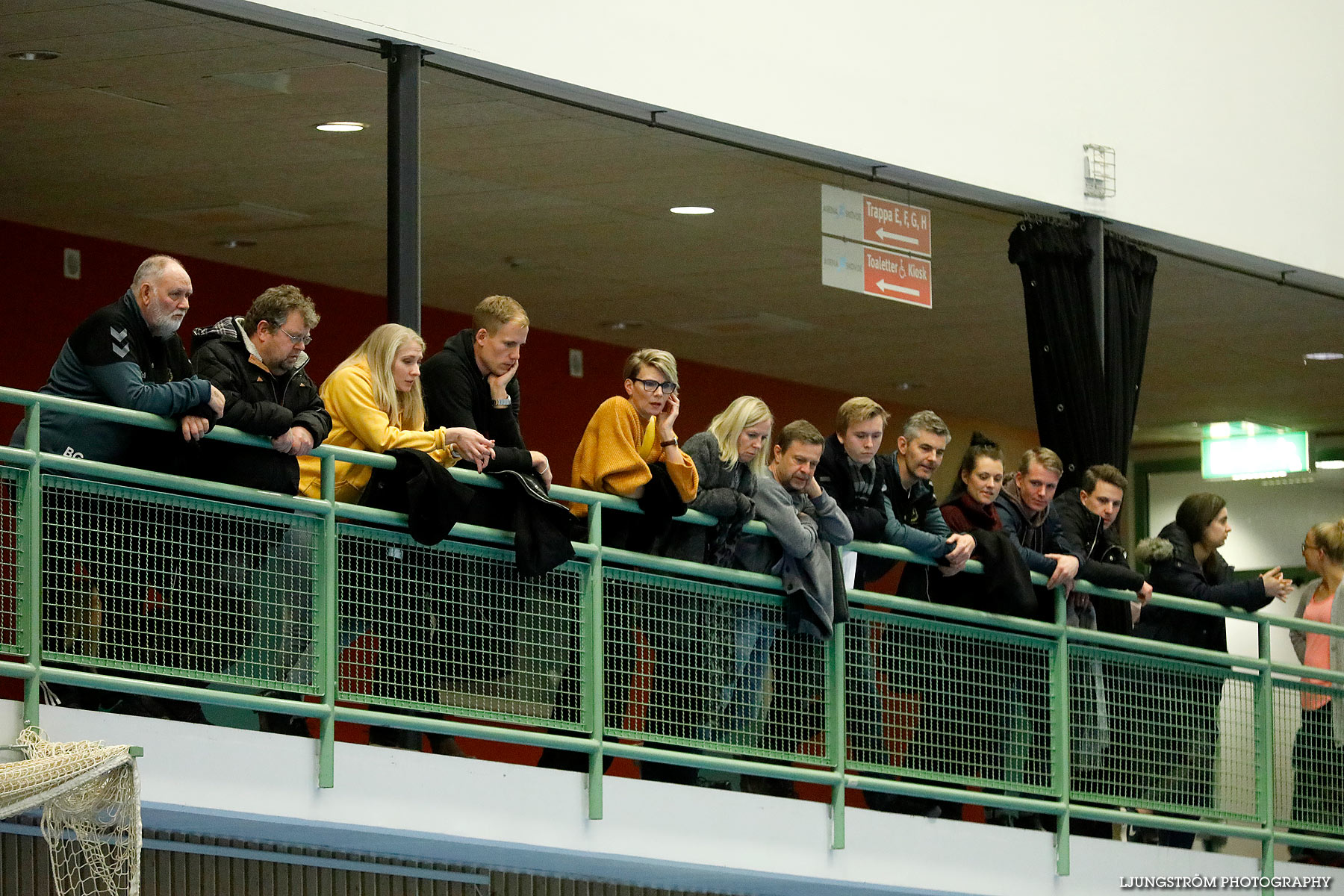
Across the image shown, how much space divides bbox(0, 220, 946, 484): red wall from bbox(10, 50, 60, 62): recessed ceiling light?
3026 mm

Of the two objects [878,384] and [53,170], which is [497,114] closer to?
[53,170]

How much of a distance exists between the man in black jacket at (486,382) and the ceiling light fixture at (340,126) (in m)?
2.93

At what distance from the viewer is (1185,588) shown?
34.6ft

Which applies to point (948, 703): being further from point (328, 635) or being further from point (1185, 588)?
point (328, 635)

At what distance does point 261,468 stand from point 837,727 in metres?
2.85

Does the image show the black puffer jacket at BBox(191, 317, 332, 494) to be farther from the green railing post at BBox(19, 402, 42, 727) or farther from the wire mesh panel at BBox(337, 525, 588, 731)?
the green railing post at BBox(19, 402, 42, 727)

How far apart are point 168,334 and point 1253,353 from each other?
11047 millimetres

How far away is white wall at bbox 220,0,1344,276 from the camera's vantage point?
9.49m

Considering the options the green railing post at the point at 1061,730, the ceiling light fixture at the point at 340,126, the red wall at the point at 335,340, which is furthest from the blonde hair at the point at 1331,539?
the red wall at the point at 335,340

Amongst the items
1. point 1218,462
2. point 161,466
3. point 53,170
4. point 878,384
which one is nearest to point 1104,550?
point 161,466

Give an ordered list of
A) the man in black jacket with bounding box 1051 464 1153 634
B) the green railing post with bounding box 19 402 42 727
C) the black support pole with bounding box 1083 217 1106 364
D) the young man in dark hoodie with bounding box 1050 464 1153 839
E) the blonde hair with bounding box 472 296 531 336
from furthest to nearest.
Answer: the black support pole with bounding box 1083 217 1106 364, the man in black jacket with bounding box 1051 464 1153 634, the young man in dark hoodie with bounding box 1050 464 1153 839, the blonde hair with bounding box 472 296 531 336, the green railing post with bounding box 19 402 42 727

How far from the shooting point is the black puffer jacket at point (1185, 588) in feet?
34.4

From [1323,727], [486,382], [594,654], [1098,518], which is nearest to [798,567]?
[594,654]

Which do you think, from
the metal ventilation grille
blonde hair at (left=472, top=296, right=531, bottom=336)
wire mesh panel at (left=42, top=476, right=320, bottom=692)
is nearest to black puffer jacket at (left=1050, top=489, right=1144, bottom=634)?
the metal ventilation grille
